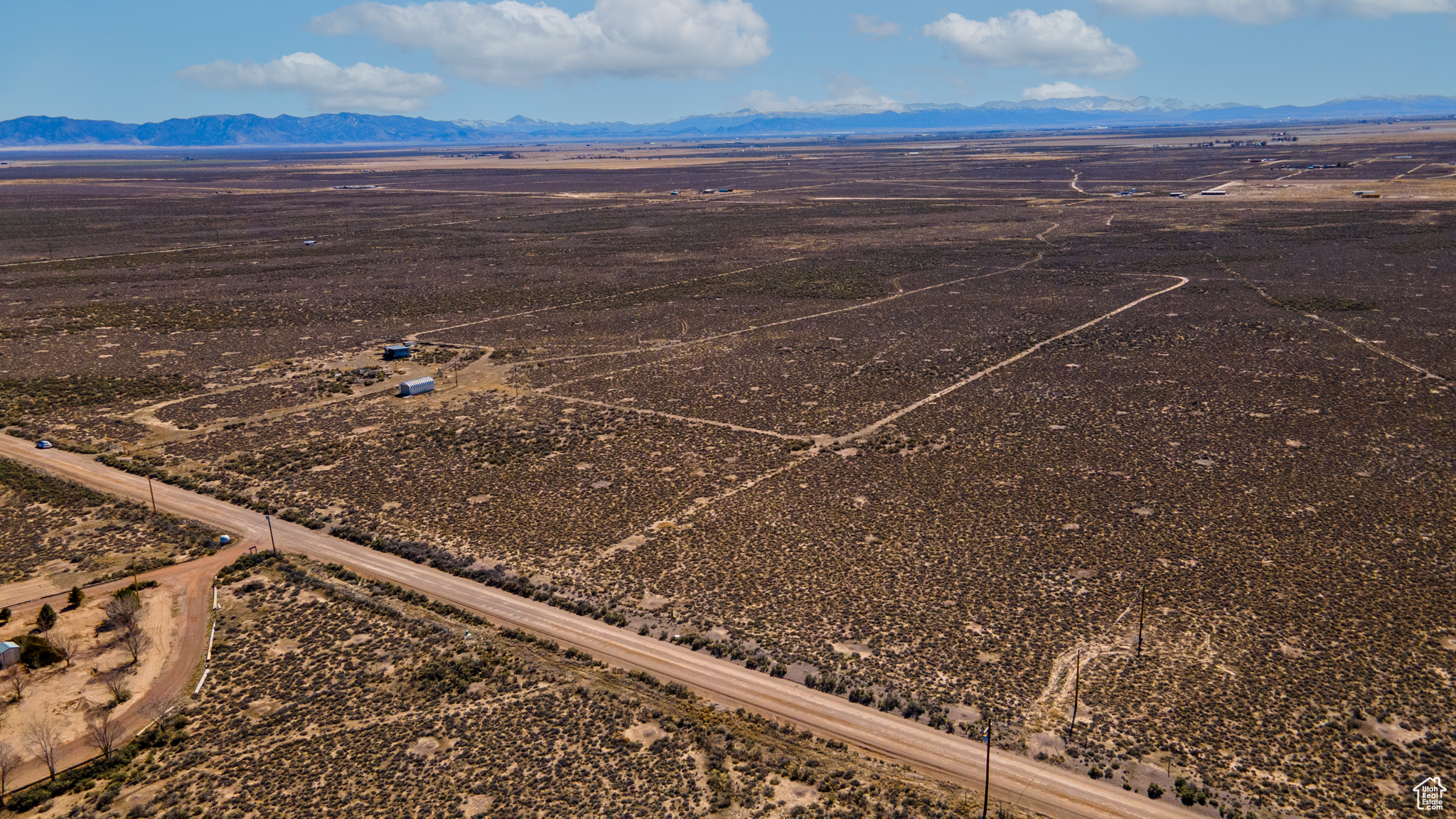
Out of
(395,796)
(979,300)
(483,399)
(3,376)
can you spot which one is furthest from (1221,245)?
(3,376)

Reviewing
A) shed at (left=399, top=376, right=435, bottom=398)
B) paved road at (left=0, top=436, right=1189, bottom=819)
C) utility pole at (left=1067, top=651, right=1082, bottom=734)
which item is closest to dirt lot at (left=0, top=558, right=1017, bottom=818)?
paved road at (left=0, top=436, right=1189, bottom=819)

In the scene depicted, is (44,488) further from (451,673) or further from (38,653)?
(451,673)

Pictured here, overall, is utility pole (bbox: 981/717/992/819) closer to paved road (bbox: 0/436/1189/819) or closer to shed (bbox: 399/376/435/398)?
paved road (bbox: 0/436/1189/819)

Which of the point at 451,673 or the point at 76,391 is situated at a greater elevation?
the point at 76,391

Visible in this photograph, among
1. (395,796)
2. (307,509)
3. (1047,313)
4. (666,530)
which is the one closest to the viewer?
(395,796)

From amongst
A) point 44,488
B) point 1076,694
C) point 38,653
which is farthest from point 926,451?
point 44,488

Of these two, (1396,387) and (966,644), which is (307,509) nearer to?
(966,644)
